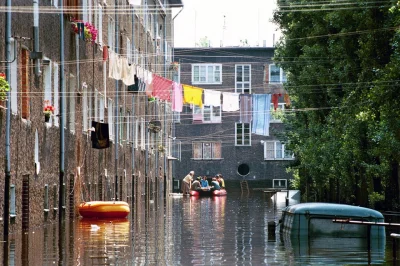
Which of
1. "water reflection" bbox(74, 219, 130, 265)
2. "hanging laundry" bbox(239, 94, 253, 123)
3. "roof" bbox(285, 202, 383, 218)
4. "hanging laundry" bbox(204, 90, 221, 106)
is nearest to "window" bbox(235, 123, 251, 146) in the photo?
"hanging laundry" bbox(239, 94, 253, 123)

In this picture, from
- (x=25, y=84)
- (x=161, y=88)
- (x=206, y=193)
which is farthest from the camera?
(x=206, y=193)

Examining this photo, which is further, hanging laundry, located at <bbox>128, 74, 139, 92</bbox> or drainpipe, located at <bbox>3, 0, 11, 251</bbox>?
hanging laundry, located at <bbox>128, 74, 139, 92</bbox>

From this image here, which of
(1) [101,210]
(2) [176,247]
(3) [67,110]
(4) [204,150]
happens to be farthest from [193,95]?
(4) [204,150]

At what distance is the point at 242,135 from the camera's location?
10688 cm

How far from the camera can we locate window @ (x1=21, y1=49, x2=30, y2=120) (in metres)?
32.5

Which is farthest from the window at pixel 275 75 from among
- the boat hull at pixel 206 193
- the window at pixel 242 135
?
the boat hull at pixel 206 193

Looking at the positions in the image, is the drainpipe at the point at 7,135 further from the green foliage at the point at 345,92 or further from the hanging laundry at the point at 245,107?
the hanging laundry at the point at 245,107

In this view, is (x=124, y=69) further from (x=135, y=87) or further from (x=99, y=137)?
(x=135, y=87)

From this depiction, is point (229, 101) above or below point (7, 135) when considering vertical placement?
above

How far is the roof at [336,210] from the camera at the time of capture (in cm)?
2711

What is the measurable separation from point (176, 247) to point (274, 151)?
80.6 metres

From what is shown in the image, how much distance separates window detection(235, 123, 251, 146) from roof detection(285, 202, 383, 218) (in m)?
78.0

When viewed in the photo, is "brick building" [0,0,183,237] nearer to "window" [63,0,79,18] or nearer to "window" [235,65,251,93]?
"window" [63,0,79,18]

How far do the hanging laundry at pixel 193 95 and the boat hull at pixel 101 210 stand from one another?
1870 centimetres
